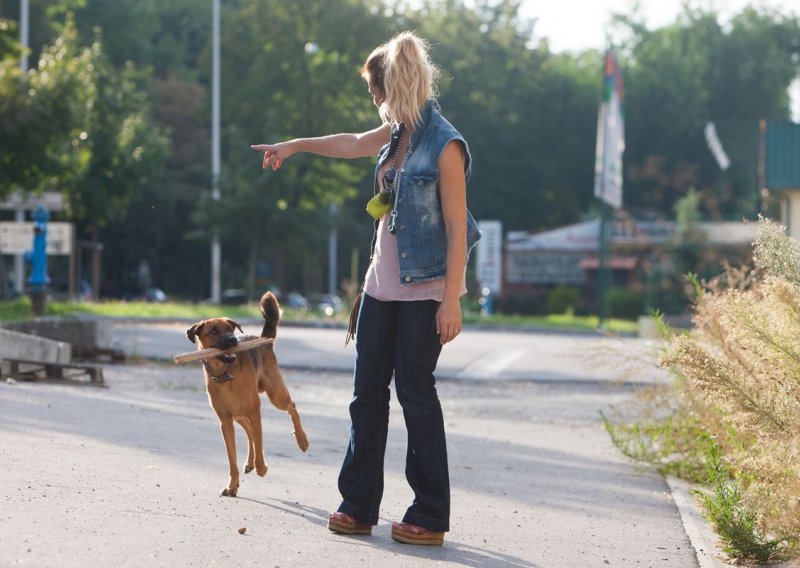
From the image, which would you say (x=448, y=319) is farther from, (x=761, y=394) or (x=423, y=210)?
(x=761, y=394)

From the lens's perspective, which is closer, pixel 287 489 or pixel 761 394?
pixel 761 394

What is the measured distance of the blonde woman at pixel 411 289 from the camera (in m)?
5.94

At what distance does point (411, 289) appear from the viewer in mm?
6004

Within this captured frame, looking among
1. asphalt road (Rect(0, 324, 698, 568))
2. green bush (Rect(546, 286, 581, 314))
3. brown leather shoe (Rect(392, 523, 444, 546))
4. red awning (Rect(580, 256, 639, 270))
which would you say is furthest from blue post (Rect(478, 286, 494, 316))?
brown leather shoe (Rect(392, 523, 444, 546))

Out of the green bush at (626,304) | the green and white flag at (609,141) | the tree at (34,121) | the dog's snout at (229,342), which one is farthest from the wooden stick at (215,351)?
the green bush at (626,304)

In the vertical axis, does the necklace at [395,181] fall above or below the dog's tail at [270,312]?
above

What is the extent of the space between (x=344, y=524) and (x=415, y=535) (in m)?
0.31

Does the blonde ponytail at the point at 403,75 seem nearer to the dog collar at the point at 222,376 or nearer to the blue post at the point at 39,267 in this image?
the dog collar at the point at 222,376

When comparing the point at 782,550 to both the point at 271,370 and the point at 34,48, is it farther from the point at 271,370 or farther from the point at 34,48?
the point at 34,48

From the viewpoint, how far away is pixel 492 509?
739 cm

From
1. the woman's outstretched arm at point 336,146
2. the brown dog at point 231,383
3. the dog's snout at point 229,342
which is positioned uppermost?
the woman's outstretched arm at point 336,146

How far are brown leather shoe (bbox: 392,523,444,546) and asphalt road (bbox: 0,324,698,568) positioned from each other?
38mm

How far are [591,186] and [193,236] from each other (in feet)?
92.9

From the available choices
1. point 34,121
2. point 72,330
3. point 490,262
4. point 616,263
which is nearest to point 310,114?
point 490,262
